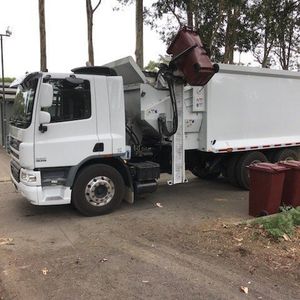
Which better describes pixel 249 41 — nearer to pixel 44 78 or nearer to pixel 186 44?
pixel 186 44

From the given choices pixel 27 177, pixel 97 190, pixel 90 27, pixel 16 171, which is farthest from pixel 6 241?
pixel 90 27

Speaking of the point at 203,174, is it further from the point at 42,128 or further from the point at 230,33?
the point at 230,33

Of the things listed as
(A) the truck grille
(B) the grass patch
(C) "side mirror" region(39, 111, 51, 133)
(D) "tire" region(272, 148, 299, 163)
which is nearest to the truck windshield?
(C) "side mirror" region(39, 111, 51, 133)

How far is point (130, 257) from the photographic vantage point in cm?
556

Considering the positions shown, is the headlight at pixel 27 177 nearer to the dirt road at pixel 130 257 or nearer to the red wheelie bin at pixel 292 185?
the dirt road at pixel 130 257

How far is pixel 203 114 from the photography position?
29.1ft

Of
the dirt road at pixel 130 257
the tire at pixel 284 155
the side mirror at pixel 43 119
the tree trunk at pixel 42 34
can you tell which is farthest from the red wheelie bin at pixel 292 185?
the tree trunk at pixel 42 34

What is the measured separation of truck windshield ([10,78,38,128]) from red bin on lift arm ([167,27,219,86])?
2.71 metres

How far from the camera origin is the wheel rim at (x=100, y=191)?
7.46 m

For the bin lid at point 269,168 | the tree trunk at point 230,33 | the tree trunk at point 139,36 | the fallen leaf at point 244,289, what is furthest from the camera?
the tree trunk at point 230,33

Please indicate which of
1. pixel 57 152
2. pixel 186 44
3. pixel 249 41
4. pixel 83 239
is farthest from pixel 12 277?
pixel 249 41

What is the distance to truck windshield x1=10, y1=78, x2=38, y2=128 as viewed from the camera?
706 cm

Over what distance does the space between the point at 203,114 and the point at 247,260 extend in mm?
4087

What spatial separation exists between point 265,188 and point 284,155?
3.52m
